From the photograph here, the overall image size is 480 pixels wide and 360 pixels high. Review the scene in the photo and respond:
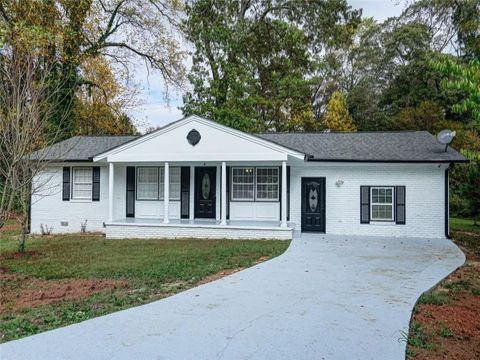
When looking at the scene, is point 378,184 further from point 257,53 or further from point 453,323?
point 257,53

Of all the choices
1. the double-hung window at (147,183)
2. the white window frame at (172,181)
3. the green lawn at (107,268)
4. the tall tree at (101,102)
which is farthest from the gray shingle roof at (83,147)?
the tall tree at (101,102)

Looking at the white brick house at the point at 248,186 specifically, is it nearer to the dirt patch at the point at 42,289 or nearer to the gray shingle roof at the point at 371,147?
the gray shingle roof at the point at 371,147

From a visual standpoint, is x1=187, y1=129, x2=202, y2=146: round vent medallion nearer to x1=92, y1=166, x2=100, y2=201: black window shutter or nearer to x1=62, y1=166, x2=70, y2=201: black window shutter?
x1=92, y1=166, x2=100, y2=201: black window shutter

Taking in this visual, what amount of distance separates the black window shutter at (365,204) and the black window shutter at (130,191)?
887 centimetres

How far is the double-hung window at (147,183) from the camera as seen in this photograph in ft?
49.6

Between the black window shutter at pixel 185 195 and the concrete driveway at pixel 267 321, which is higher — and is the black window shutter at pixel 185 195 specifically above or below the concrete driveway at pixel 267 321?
above

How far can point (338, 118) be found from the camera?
30.0 meters

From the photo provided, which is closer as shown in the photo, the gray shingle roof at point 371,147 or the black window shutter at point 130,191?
the gray shingle roof at point 371,147

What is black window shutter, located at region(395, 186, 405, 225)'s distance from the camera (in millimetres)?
13094

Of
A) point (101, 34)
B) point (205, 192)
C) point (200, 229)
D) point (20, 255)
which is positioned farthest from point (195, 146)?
point (101, 34)

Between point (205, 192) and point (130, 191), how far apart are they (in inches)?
123

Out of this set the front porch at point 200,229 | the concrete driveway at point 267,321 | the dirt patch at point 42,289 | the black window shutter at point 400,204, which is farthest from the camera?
the black window shutter at point 400,204

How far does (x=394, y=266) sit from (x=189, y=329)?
5521mm

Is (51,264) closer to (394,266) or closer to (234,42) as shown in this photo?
(394,266)
